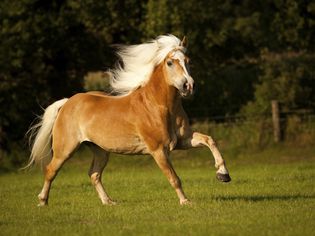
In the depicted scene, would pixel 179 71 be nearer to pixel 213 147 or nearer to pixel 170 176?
pixel 213 147

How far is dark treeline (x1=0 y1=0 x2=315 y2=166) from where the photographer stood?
2459cm

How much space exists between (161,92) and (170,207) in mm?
1751

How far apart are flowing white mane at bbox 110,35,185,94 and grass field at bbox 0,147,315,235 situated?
190cm

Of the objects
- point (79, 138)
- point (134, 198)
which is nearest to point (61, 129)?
point (79, 138)

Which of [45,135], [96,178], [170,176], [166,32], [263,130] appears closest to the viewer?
[170,176]

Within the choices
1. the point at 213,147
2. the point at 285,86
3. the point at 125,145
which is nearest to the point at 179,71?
the point at 213,147

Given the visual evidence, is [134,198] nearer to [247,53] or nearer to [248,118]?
[248,118]

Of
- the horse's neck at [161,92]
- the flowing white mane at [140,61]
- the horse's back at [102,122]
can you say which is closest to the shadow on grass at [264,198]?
the horse's back at [102,122]

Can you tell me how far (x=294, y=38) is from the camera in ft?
86.8

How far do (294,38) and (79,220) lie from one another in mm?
18217

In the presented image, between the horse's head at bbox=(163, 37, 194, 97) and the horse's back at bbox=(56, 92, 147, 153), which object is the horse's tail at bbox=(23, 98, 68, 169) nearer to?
the horse's back at bbox=(56, 92, 147, 153)

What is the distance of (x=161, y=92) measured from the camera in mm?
11086

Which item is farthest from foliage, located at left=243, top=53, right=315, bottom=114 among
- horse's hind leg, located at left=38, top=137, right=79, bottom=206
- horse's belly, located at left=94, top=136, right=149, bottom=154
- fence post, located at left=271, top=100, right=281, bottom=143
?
horse's belly, located at left=94, top=136, right=149, bottom=154

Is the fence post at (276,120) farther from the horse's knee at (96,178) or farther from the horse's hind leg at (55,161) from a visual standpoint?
the horse's hind leg at (55,161)
